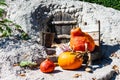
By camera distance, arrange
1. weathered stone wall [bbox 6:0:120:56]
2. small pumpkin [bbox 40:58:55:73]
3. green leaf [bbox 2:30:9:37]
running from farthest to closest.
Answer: weathered stone wall [bbox 6:0:120:56] → green leaf [bbox 2:30:9:37] → small pumpkin [bbox 40:58:55:73]

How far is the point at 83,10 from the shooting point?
8.76m

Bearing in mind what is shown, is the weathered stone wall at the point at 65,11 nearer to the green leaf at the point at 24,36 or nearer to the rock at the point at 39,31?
the rock at the point at 39,31

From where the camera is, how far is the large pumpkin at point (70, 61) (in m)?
6.55

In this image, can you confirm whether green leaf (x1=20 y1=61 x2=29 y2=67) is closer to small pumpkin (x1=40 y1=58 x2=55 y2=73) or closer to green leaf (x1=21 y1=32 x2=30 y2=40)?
small pumpkin (x1=40 y1=58 x2=55 y2=73)

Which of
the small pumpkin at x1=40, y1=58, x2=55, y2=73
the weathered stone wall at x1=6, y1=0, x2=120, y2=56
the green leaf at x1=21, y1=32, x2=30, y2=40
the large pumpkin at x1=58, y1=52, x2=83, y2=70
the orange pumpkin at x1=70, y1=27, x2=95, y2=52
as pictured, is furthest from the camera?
the weathered stone wall at x1=6, y1=0, x2=120, y2=56

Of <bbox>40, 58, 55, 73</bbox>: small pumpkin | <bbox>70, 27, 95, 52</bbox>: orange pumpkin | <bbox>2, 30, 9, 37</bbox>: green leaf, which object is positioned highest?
<bbox>2, 30, 9, 37</bbox>: green leaf

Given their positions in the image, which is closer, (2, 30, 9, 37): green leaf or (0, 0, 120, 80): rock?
(0, 0, 120, 80): rock

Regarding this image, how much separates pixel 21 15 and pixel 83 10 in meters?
1.49

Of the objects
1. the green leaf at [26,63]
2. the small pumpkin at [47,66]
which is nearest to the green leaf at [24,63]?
the green leaf at [26,63]

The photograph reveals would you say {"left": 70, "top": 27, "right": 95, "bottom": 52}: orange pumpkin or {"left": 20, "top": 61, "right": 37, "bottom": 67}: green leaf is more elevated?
{"left": 70, "top": 27, "right": 95, "bottom": 52}: orange pumpkin

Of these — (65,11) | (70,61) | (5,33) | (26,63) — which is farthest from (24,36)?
(65,11)

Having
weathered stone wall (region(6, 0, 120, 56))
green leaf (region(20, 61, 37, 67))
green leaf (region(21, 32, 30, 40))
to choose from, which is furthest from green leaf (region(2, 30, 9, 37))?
green leaf (region(20, 61, 37, 67))

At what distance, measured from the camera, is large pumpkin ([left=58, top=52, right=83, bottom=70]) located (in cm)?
655

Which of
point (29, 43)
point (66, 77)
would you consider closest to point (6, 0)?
point (29, 43)
